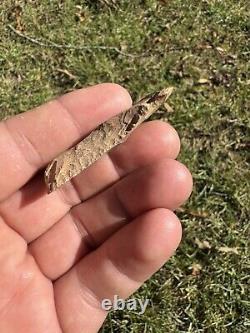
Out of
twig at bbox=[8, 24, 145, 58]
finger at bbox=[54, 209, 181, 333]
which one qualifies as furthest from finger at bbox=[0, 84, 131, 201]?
twig at bbox=[8, 24, 145, 58]

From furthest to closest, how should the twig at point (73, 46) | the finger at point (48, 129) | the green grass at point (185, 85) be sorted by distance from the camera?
the twig at point (73, 46) → the green grass at point (185, 85) → the finger at point (48, 129)

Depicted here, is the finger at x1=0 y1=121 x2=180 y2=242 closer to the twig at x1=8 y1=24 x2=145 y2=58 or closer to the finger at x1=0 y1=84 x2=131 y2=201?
the finger at x1=0 y1=84 x2=131 y2=201

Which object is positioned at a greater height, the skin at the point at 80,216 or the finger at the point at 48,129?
the finger at the point at 48,129

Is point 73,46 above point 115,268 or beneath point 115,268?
above

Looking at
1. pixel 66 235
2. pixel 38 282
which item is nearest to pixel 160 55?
pixel 66 235

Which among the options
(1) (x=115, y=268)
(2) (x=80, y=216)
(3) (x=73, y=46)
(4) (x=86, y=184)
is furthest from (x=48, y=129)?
(3) (x=73, y=46)

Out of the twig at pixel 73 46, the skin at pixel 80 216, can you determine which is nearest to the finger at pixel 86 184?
the skin at pixel 80 216

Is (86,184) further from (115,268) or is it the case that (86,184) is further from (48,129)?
(115,268)

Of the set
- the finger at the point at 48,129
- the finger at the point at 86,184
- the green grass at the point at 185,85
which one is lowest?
the green grass at the point at 185,85

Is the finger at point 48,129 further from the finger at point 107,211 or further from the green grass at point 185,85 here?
the green grass at point 185,85
